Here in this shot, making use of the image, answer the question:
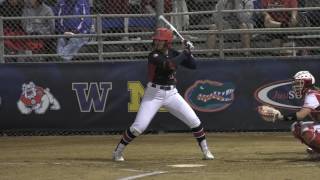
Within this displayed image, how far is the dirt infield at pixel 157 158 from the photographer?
931cm

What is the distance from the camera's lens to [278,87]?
15.8 metres

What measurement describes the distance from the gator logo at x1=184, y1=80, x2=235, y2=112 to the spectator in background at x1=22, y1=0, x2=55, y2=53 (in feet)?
11.6

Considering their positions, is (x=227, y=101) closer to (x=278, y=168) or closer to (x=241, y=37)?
(x=241, y=37)

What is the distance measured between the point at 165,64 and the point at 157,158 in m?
1.73

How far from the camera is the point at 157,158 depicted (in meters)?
11.6

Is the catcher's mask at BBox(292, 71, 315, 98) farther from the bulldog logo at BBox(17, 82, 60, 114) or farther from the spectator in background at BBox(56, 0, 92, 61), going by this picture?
the bulldog logo at BBox(17, 82, 60, 114)

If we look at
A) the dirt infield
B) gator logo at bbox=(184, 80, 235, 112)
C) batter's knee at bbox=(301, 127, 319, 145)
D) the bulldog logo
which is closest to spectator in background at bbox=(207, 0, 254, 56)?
gator logo at bbox=(184, 80, 235, 112)

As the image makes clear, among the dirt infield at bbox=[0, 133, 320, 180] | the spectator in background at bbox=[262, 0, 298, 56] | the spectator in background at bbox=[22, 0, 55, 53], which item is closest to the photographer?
the dirt infield at bbox=[0, 133, 320, 180]

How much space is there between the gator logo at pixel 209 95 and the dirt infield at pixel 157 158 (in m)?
0.65

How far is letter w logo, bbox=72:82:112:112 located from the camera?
16.2m

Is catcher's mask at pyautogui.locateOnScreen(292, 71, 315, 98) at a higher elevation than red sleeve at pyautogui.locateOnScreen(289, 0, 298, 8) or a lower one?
lower

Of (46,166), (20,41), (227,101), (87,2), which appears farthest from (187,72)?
(46,166)

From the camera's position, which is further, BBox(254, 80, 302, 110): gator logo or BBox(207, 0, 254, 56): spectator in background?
BBox(207, 0, 254, 56): spectator in background

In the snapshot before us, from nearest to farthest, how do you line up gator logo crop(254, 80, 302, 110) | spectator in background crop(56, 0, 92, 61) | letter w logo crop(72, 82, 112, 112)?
gator logo crop(254, 80, 302, 110) → letter w logo crop(72, 82, 112, 112) → spectator in background crop(56, 0, 92, 61)
